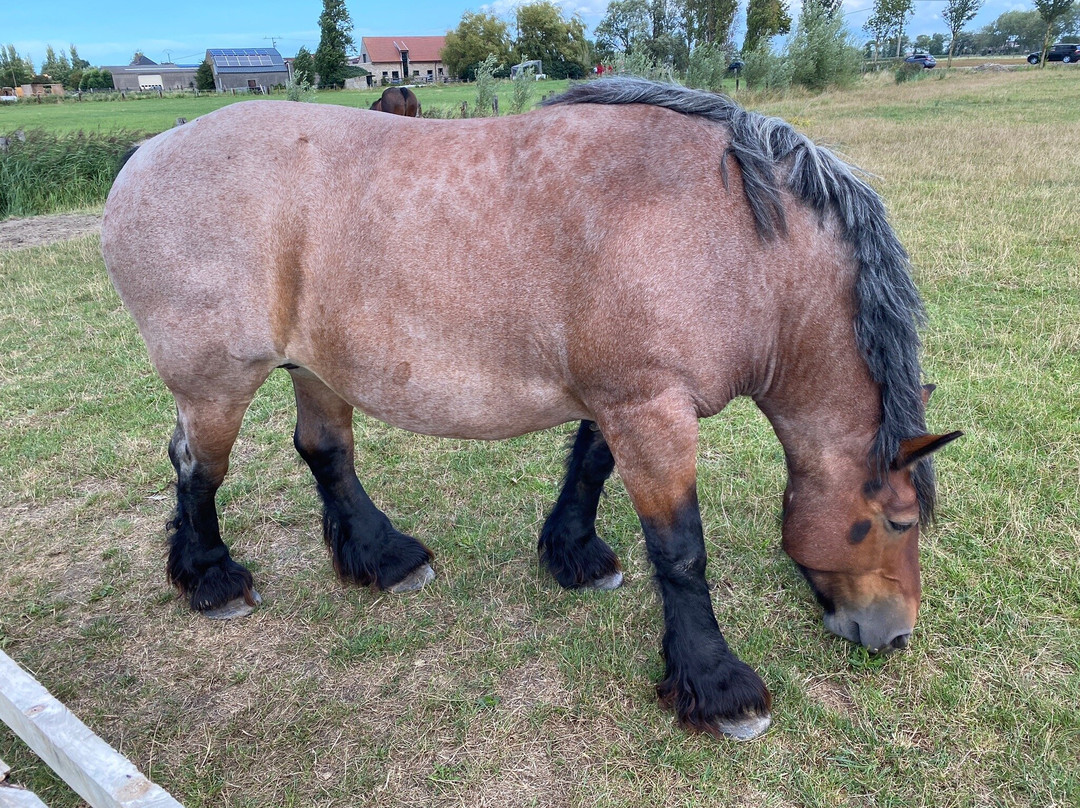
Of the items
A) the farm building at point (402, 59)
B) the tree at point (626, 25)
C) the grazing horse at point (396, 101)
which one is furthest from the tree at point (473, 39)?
the grazing horse at point (396, 101)

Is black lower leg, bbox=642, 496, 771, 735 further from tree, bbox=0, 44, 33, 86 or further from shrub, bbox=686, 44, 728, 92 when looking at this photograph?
tree, bbox=0, 44, 33, 86

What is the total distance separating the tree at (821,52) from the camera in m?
27.8

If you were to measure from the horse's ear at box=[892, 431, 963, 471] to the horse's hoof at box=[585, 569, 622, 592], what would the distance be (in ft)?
4.66

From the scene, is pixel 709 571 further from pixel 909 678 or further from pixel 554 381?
pixel 554 381

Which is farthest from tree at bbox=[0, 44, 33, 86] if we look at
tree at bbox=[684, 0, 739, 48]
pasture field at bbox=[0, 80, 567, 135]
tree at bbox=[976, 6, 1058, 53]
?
tree at bbox=[976, 6, 1058, 53]

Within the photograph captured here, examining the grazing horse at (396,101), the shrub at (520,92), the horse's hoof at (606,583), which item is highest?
the shrub at (520,92)

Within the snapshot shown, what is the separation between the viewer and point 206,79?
5875 cm

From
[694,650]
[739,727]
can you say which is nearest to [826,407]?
[694,650]

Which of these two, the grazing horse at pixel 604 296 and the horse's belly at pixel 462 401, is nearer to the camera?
the grazing horse at pixel 604 296

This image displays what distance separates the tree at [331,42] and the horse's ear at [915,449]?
5283 centimetres

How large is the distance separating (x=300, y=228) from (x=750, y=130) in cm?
157

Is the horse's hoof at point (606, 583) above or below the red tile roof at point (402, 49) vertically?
below

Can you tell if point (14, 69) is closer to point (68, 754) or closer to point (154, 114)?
point (154, 114)

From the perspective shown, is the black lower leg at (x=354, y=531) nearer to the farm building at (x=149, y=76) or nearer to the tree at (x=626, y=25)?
the tree at (x=626, y=25)
